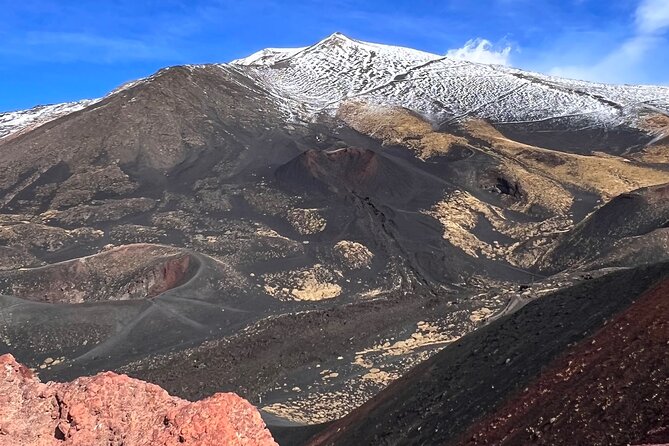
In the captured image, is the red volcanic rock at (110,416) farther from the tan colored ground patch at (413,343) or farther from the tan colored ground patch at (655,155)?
the tan colored ground patch at (655,155)

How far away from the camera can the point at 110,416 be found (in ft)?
28.0

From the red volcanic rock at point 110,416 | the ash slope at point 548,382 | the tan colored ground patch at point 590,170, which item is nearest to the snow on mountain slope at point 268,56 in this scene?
the tan colored ground patch at point 590,170

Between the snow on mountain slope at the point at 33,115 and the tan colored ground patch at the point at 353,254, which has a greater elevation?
the snow on mountain slope at the point at 33,115

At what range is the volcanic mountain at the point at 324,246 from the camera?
19766mm

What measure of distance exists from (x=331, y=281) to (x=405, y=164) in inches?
1158

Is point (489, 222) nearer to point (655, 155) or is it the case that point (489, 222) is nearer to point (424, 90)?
point (655, 155)

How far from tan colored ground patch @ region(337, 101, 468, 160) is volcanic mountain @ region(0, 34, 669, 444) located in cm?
40

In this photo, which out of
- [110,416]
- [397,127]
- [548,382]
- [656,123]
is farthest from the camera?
[656,123]

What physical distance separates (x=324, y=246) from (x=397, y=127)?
40493 millimetres

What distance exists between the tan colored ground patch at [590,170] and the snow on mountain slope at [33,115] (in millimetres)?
65707

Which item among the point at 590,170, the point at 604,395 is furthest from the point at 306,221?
the point at 604,395

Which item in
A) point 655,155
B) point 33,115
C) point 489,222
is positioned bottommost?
point 489,222

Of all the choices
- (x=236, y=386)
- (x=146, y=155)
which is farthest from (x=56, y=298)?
(x=146, y=155)

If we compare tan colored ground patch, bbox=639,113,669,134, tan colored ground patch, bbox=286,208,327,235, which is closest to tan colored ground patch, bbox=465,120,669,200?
tan colored ground patch, bbox=639,113,669,134
